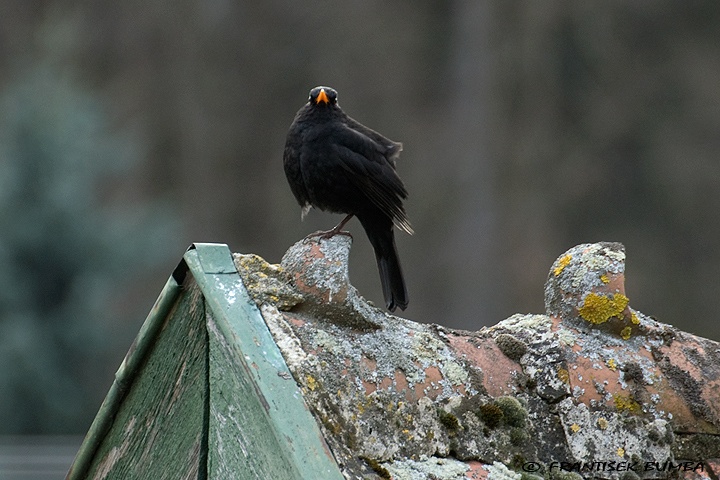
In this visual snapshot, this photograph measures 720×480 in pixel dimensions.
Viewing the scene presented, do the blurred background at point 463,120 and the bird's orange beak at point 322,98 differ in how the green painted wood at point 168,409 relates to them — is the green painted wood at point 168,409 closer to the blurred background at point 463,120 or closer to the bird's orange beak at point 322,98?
the bird's orange beak at point 322,98

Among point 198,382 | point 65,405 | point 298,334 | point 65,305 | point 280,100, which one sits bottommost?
point 65,405

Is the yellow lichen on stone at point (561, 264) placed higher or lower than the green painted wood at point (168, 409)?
higher

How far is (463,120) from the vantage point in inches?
796

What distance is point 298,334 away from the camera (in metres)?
2.13

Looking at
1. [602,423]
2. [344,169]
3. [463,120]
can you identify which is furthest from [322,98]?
[463,120]

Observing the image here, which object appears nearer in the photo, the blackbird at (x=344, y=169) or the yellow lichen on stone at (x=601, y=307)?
the yellow lichen on stone at (x=601, y=307)

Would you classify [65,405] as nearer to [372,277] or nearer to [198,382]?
[372,277]

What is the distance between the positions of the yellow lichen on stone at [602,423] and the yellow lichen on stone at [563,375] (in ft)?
0.35

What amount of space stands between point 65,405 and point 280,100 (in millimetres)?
8922

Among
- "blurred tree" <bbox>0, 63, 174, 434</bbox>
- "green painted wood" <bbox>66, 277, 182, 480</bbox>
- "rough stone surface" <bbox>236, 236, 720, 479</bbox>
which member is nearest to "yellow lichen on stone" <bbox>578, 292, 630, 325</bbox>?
"rough stone surface" <bbox>236, 236, 720, 479</bbox>

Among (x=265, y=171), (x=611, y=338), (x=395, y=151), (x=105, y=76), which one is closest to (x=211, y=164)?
(x=265, y=171)

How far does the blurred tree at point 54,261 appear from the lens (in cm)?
1169

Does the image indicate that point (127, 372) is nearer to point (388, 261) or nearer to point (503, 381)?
point (503, 381)

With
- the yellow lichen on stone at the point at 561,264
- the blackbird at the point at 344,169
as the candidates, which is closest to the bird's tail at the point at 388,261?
the blackbird at the point at 344,169
